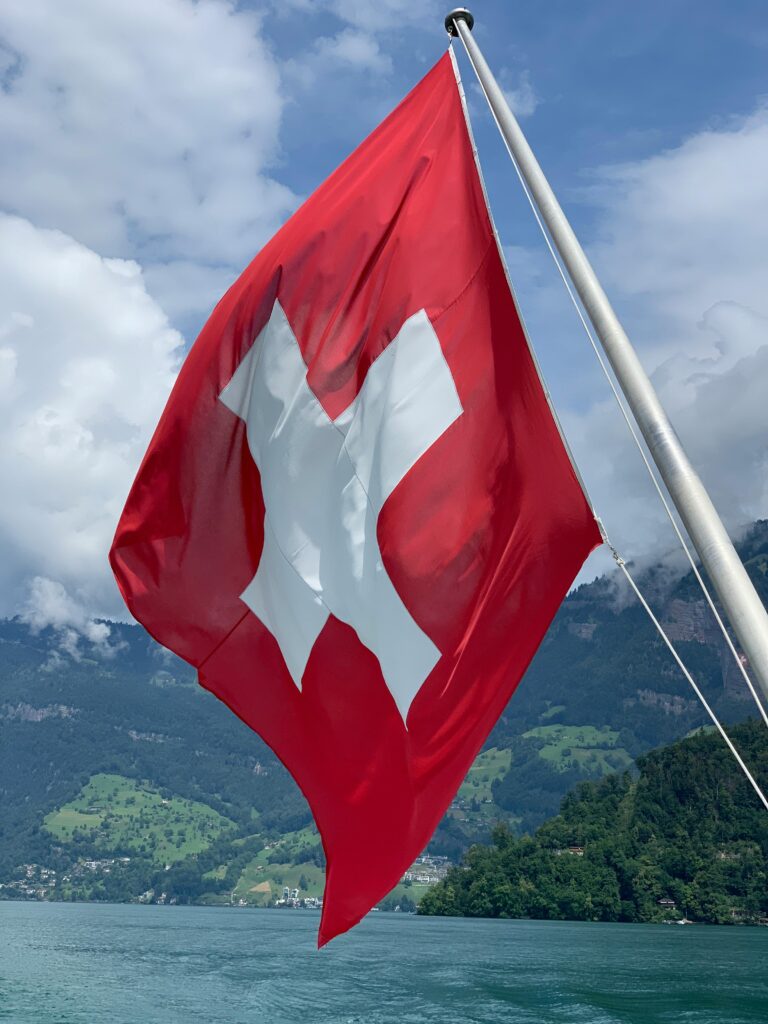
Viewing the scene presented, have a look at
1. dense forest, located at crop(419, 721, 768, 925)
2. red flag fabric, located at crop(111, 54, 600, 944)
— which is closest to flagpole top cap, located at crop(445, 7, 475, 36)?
red flag fabric, located at crop(111, 54, 600, 944)

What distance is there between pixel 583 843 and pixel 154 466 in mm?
197688

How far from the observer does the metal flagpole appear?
481cm

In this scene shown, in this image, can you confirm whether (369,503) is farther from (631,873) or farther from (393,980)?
(631,873)

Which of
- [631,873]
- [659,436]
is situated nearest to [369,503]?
[659,436]

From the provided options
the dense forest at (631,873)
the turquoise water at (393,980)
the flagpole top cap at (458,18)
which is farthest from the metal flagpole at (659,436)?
the dense forest at (631,873)

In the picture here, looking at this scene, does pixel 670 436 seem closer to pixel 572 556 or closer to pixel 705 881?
pixel 572 556

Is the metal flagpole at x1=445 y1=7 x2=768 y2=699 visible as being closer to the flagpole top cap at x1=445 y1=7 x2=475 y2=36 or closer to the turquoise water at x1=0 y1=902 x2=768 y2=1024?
the flagpole top cap at x1=445 y1=7 x2=475 y2=36

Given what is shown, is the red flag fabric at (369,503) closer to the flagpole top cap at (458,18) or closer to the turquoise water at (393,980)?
the flagpole top cap at (458,18)

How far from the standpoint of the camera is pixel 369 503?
800 centimetres

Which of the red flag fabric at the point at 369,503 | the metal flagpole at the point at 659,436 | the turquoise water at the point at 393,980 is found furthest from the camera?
the turquoise water at the point at 393,980

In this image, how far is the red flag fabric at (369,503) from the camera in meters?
7.66

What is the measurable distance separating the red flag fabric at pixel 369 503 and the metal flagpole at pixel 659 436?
1.50 m

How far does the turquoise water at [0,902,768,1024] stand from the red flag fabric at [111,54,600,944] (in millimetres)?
52299

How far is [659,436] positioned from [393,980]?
78955mm
